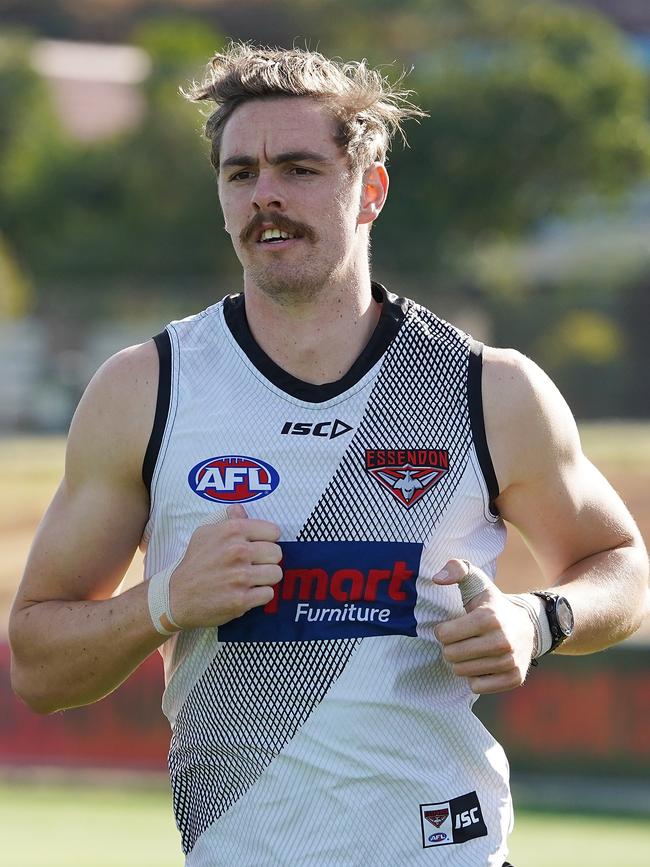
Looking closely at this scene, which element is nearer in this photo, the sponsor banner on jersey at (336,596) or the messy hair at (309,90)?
the sponsor banner on jersey at (336,596)

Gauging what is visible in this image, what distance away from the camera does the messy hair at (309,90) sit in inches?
139

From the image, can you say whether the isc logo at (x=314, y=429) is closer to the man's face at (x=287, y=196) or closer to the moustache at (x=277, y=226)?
the man's face at (x=287, y=196)

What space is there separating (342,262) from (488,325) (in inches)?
788

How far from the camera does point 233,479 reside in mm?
3404

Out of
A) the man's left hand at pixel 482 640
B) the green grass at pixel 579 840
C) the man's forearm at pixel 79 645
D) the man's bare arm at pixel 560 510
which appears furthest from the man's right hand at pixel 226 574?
the green grass at pixel 579 840

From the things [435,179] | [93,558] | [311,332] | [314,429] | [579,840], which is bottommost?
[579,840]

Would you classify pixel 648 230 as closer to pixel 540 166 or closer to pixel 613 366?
pixel 540 166

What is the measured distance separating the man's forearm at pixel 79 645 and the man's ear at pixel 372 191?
3.22ft

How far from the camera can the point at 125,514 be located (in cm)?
345

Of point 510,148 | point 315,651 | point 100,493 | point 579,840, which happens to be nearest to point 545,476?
point 315,651

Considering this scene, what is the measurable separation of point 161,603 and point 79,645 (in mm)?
236

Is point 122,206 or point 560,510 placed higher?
point 122,206

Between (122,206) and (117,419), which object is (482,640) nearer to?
(117,419)

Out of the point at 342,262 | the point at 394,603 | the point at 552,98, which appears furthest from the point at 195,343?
the point at 552,98
